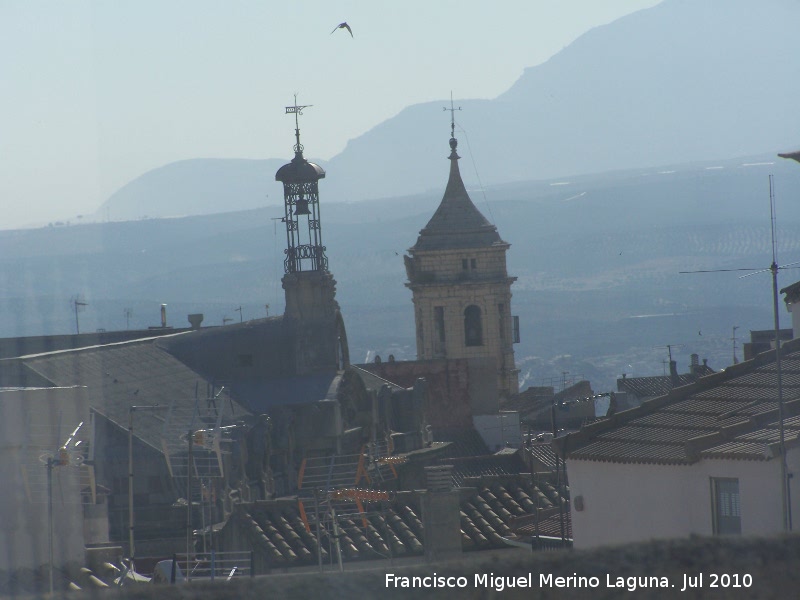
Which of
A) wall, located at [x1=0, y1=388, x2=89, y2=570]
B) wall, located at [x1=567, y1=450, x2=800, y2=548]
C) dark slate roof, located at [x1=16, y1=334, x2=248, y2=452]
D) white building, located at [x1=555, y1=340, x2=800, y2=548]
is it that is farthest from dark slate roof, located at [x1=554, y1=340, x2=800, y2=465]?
dark slate roof, located at [x1=16, y1=334, x2=248, y2=452]

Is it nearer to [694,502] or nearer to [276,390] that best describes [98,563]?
[694,502]

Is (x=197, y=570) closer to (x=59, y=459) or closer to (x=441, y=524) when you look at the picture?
(x=59, y=459)

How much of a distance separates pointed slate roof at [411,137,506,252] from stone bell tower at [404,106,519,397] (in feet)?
0.12

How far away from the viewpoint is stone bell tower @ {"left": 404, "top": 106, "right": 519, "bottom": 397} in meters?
64.0

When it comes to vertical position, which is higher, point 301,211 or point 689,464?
point 301,211

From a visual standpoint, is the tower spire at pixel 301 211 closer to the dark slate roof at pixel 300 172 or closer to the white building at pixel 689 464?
the dark slate roof at pixel 300 172

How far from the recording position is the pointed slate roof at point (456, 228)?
6406 cm

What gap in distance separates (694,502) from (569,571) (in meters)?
8.13

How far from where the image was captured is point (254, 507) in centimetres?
2512

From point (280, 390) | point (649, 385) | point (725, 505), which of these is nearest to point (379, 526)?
point (725, 505)

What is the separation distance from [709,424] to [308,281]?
855 inches

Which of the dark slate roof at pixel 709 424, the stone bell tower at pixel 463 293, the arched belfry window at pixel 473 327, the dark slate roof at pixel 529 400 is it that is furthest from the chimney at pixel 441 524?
the arched belfry window at pixel 473 327

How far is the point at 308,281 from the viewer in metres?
38.3

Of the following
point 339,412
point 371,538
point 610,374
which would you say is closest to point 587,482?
point 371,538
